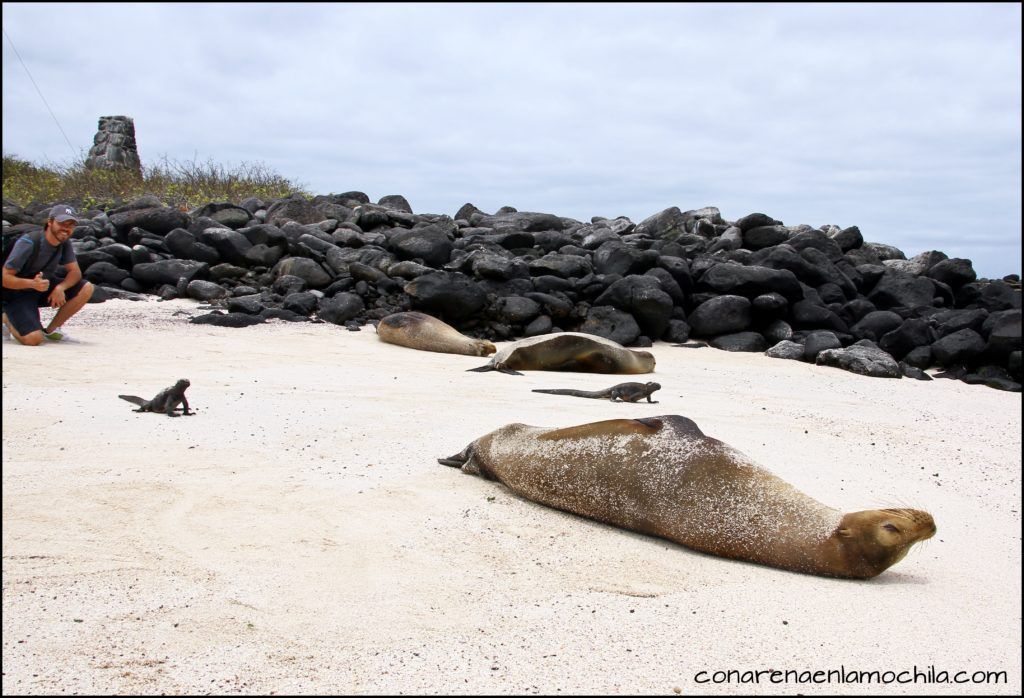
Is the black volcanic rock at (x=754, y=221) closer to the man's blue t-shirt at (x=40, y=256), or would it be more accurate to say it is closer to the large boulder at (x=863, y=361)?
the large boulder at (x=863, y=361)

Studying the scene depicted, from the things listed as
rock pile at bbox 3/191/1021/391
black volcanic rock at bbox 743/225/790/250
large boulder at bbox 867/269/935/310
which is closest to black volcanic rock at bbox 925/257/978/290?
rock pile at bbox 3/191/1021/391

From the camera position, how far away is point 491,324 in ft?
39.7

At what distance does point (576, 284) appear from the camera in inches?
503

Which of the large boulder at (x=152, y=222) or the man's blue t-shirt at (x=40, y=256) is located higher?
the large boulder at (x=152, y=222)

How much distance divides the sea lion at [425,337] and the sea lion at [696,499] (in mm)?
5897

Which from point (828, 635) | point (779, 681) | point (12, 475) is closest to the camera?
point (779, 681)

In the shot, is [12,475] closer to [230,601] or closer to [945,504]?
[230,601]

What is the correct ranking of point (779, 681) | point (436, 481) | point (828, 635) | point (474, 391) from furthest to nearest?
point (474, 391) → point (436, 481) → point (828, 635) → point (779, 681)

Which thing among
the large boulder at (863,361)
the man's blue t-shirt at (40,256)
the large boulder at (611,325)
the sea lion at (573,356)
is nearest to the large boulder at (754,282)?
the large boulder at (611,325)

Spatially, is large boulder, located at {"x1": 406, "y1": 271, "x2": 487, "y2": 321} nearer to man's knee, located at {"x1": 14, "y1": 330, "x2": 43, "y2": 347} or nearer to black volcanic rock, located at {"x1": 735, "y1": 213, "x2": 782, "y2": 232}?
man's knee, located at {"x1": 14, "y1": 330, "x2": 43, "y2": 347}

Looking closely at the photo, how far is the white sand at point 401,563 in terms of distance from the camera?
113 inches

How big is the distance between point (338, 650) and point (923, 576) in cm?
252

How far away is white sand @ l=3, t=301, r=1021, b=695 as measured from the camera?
287 cm

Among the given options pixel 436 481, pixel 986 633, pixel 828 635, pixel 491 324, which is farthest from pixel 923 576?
pixel 491 324
